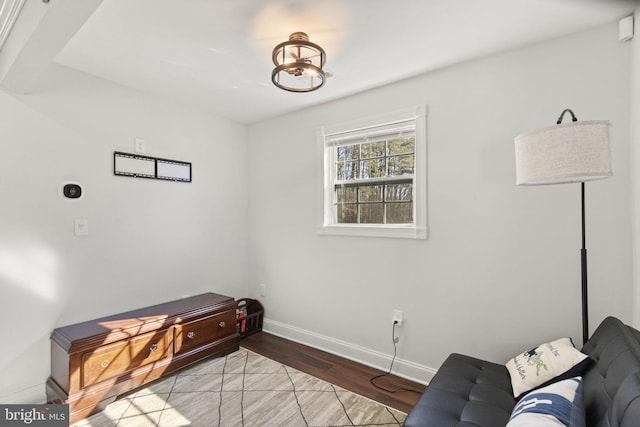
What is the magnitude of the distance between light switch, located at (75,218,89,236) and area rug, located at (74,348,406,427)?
127cm

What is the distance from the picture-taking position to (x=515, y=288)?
2.10m

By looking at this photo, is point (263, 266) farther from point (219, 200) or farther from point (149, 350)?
point (149, 350)

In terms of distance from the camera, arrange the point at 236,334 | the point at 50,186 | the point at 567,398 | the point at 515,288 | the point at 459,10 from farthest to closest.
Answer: the point at 236,334, the point at 50,186, the point at 515,288, the point at 459,10, the point at 567,398

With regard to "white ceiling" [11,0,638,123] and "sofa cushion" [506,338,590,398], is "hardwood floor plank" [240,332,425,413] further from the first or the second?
"white ceiling" [11,0,638,123]

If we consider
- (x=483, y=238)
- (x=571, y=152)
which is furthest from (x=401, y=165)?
(x=571, y=152)

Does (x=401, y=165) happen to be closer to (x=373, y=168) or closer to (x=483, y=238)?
(x=373, y=168)

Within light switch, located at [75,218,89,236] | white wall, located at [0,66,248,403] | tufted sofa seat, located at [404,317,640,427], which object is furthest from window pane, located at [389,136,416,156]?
light switch, located at [75,218,89,236]

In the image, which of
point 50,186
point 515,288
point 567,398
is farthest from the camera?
point 50,186

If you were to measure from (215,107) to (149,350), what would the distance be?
7.61 ft

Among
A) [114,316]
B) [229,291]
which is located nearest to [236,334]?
[229,291]

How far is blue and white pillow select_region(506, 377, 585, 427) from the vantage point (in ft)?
3.35

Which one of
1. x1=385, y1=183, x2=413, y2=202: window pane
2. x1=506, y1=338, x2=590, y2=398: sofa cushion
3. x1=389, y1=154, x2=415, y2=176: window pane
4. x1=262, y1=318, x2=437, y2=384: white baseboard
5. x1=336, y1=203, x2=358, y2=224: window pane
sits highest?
x1=389, y1=154, x2=415, y2=176: window pane

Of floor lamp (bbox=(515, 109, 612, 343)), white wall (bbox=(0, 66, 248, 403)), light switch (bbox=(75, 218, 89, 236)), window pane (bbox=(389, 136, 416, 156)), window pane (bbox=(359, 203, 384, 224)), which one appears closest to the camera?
floor lamp (bbox=(515, 109, 612, 343))
